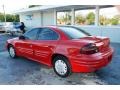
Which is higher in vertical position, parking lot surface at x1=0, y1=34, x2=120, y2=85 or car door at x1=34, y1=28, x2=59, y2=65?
car door at x1=34, y1=28, x2=59, y2=65

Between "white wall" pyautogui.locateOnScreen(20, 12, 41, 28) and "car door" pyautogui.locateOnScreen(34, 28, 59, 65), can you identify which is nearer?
"car door" pyautogui.locateOnScreen(34, 28, 59, 65)

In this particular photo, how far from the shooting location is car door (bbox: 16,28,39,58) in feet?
22.4

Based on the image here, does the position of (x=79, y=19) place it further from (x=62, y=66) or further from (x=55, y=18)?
(x=62, y=66)

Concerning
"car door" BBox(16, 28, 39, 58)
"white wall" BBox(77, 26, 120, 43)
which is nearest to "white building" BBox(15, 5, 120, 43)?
"white wall" BBox(77, 26, 120, 43)

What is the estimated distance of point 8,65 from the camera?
7105 mm

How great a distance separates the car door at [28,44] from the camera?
6.83 metres

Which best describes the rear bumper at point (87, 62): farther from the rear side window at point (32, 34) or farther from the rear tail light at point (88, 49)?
the rear side window at point (32, 34)

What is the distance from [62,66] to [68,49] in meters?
0.53

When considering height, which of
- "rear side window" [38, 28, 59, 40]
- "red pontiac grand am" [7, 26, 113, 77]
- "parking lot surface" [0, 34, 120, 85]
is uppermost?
"rear side window" [38, 28, 59, 40]

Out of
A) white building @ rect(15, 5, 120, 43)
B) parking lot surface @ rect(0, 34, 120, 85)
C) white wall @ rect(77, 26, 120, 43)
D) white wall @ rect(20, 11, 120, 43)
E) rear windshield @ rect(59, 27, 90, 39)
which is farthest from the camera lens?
white building @ rect(15, 5, 120, 43)

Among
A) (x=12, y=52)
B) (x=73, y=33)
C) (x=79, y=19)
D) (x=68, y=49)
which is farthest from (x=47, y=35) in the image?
(x=79, y=19)

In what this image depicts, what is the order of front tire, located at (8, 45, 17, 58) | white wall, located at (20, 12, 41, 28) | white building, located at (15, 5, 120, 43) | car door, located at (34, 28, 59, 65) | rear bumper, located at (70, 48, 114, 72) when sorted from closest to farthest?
1. rear bumper, located at (70, 48, 114, 72)
2. car door, located at (34, 28, 59, 65)
3. front tire, located at (8, 45, 17, 58)
4. white building, located at (15, 5, 120, 43)
5. white wall, located at (20, 12, 41, 28)

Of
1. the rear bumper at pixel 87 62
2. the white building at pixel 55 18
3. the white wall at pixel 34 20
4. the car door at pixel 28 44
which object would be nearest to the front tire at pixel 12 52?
the car door at pixel 28 44

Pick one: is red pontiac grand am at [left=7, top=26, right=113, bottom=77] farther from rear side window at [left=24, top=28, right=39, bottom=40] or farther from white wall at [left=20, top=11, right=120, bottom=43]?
white wall at [left=20, top=11, right=120, bottom=43]
